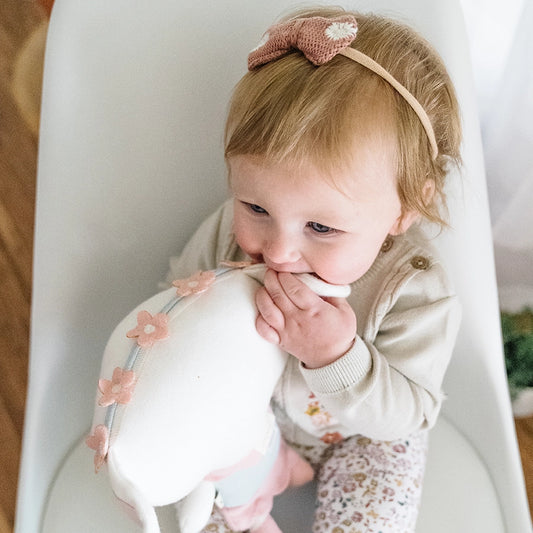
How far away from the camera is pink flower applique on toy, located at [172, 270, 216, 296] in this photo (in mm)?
662

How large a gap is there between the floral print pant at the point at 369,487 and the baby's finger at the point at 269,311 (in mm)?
250

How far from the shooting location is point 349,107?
606 mm

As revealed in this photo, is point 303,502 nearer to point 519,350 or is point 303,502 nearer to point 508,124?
point 519,350

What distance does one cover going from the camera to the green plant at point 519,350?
Result: 46.4 inches

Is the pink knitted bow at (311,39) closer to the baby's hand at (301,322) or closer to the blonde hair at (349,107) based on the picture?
the blonde hair at (349,107)

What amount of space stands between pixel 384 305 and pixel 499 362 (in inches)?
9.3

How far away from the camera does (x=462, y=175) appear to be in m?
0.89

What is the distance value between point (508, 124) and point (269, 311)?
659mm

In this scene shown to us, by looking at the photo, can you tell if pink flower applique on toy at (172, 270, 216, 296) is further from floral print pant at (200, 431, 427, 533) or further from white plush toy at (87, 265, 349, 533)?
floral print pant at (200, 431, 427, 533)

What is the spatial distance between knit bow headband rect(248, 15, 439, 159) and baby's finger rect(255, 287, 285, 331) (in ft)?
0.75

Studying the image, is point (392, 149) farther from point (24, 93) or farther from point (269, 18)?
point (24, 93)

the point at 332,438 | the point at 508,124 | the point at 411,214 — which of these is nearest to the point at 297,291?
the point at 411,214

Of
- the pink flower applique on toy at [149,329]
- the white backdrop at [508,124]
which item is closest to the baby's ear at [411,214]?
the pink flower applique on toy at [149,329]

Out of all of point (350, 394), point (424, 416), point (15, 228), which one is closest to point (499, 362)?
point (424, 416)
